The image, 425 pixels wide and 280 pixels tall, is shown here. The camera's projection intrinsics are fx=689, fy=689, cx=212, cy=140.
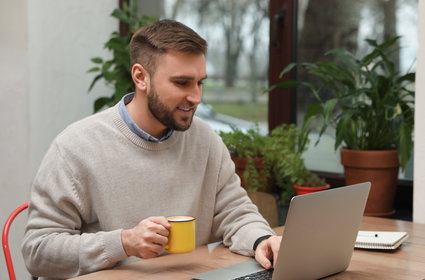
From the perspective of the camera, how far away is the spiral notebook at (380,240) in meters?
1.82

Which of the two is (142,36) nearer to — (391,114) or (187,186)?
(187,186)

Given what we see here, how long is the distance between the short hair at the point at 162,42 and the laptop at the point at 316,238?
601 mm

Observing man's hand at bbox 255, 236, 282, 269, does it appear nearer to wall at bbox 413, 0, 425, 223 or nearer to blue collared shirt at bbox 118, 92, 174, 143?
blue collared shirt at bbox 118, 92, 174, 143

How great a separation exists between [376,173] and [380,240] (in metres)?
0.82

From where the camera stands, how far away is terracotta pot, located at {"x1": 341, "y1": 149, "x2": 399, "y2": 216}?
262cm

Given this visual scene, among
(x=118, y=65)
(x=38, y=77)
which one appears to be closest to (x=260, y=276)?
(x=118, y=65)

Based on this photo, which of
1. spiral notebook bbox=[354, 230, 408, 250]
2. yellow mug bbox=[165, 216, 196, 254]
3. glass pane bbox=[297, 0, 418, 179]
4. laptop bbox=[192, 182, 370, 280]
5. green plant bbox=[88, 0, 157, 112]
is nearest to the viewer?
laptop bbox=[192, 182, 370, 280]

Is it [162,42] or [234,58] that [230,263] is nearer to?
[162,42]

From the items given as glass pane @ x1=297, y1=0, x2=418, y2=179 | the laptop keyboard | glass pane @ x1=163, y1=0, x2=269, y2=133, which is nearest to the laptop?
the laptop keyboard

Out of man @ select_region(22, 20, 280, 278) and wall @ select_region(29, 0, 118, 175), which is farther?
wall @ select_region(29, 0, 118, 175)

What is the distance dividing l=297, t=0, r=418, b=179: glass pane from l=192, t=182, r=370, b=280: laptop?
4.38 ft

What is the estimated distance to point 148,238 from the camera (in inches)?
62.0

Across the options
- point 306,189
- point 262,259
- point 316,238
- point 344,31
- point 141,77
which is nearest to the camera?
point 316,238

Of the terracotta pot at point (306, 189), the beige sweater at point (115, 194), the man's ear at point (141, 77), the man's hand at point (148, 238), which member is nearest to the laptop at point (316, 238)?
the man's hand at point (148, 238)
